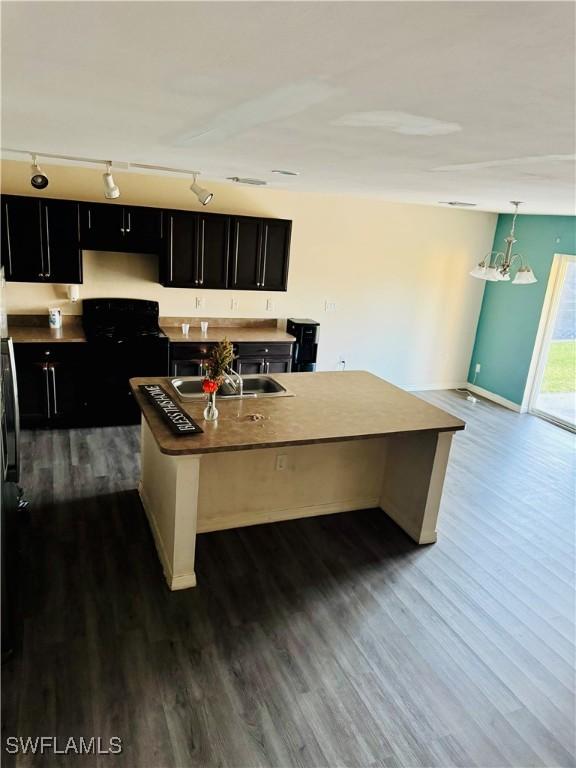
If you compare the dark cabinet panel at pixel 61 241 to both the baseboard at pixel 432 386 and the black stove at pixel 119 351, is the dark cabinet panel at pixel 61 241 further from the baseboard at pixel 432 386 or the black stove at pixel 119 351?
the baseboard at pixel 432 386

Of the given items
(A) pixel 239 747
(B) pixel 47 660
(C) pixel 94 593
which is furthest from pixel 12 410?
(A) pixel 239 747

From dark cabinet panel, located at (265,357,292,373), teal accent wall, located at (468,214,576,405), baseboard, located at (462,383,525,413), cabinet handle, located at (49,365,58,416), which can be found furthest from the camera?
baseboard, located at (462,383,525,413)

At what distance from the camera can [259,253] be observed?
18.2 ft

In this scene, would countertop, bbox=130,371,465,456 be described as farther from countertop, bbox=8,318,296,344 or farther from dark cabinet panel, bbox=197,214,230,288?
dark cabinet panel, bbox=197,214,230,288

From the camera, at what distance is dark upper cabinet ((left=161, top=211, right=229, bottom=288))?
17.0ft

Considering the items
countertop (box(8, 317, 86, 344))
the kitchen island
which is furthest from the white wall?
the kitchen island

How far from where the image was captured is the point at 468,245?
7.00 meters

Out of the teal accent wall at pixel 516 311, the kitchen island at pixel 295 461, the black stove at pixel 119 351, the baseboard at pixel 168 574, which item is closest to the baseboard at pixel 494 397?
the teal accent wall at pixel 516 311

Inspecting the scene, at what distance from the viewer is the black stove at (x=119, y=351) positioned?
4.99 metres

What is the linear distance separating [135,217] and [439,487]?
3677mm

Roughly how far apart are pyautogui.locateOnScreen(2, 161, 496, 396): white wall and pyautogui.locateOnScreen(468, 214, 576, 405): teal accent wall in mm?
167

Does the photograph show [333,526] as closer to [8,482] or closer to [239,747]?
[239,747]

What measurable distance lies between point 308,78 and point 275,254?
4353 millimetres

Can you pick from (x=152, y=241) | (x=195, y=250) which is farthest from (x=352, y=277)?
(x=152, y=241)
